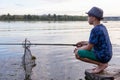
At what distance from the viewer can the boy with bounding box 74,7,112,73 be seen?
1091 centimetres

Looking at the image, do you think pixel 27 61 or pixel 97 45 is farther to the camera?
pixel 27 61

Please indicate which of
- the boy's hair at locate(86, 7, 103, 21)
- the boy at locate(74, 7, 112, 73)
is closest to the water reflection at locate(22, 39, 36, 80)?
the boy at locate(74, 7, 112, 73)

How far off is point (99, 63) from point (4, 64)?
26.5 feet

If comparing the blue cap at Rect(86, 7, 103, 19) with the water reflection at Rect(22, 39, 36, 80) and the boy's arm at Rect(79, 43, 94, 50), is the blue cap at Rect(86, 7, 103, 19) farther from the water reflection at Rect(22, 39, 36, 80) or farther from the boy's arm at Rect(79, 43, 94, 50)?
the water reflection at Rect(22, 39, 36, 80)

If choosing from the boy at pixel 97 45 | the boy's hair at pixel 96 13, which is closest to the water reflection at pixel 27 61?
the boy at pixel 97 45

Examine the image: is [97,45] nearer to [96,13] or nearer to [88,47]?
[88,47]

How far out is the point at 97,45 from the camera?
1110 cm

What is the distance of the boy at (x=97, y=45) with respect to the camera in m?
10.9

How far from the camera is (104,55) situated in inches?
437

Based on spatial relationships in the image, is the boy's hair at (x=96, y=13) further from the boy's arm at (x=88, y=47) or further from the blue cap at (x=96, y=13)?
the boy's arm at (x=88, y=47)

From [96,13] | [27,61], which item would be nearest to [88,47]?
[96,13]

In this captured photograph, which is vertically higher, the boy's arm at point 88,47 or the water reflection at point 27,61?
the boy's arm at point 88,47

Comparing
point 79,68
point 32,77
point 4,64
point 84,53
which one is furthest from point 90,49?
point 4,64

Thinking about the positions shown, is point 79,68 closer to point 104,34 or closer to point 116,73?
point 116,73
